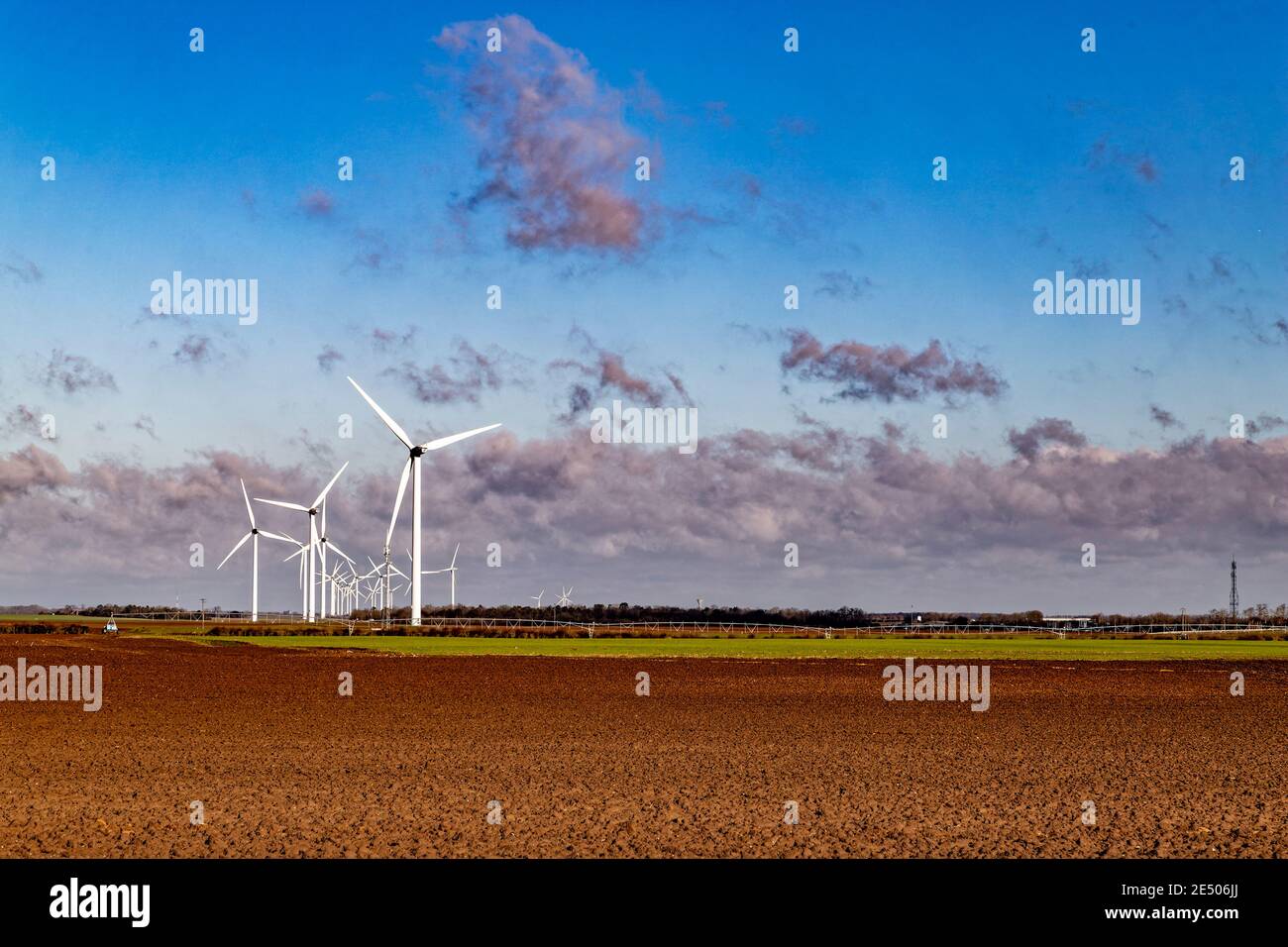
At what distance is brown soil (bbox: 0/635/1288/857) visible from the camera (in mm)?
15938

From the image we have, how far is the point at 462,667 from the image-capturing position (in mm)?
54344

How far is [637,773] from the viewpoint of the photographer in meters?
21.7

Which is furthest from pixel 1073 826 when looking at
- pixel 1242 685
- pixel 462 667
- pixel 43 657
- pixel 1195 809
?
pixel 43 657

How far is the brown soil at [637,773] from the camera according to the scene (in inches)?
627

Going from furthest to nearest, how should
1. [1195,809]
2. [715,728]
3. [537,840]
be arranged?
1. [715,728]
2. [1195,809]
3. [537,840]

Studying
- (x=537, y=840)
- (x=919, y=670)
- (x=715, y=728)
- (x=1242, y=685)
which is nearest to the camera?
(x=537, y=840)

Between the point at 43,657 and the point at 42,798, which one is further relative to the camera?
the point at 43,657

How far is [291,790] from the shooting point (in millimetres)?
19500
